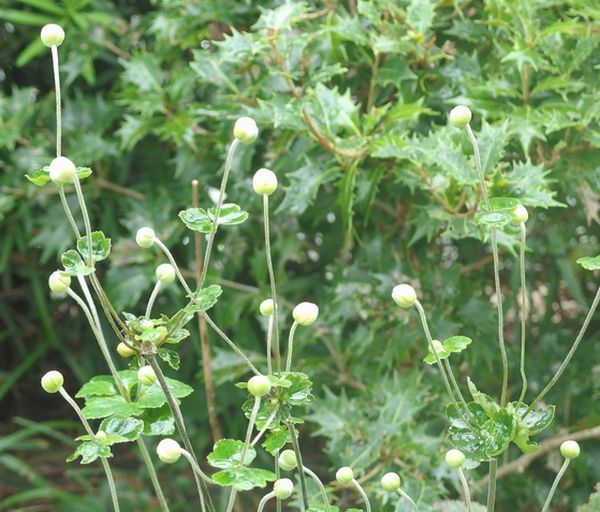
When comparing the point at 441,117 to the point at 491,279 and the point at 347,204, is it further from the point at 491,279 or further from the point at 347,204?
the point at 491,279

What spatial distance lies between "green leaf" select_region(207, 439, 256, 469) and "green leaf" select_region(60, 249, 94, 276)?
140mm

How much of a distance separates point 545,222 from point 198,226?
935 mm

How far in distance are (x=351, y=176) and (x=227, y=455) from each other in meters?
0.55

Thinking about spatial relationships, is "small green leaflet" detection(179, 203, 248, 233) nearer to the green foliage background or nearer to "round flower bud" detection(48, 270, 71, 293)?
"round flower bud" detection(48, 270, 71, 293)

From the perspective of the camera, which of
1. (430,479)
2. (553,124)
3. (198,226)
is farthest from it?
(430,479)

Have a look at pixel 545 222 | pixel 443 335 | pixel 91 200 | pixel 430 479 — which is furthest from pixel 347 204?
pixel 91 200

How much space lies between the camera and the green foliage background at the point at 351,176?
1.05 meters

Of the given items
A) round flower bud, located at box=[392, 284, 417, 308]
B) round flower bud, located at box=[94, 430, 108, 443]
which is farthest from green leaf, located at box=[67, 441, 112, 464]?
round flower bud, located at box=[392, 284, 417, 308]

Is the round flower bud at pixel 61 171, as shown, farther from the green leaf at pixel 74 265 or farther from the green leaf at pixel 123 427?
the green leaf at pixel 123 427

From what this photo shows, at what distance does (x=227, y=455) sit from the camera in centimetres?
56

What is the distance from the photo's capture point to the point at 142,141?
1661 mm

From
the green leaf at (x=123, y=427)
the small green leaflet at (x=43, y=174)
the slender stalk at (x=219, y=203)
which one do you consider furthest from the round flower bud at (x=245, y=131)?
the green leaf at (x=123, y=427)

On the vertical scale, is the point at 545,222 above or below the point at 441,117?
below

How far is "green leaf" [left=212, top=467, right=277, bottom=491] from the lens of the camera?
52 cm
